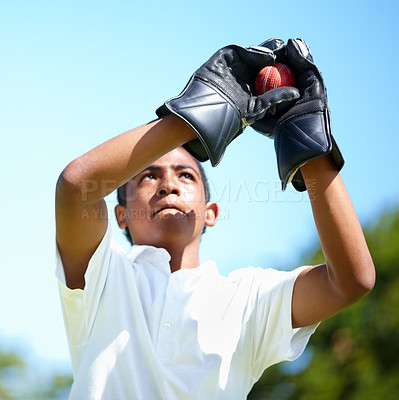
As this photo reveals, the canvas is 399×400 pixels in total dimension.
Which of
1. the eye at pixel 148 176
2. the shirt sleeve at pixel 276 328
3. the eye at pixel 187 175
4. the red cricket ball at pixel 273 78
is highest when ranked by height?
the red cricket ball at pixel 273 78

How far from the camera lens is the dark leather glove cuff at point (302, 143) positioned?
2.05 m

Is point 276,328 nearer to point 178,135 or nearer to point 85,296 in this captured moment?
point 85,296

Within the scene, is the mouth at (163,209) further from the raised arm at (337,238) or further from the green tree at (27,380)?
the green tree at (27,380)

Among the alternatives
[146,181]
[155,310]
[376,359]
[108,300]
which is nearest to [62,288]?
[108,300]

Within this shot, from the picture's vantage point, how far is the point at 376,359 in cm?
1178

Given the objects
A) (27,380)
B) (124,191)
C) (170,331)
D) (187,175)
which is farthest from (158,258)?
(27,380)

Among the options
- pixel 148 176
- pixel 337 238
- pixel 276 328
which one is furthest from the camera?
pixel 148 176

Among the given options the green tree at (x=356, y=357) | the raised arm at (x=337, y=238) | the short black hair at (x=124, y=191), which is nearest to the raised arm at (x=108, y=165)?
the raised arm at (x=337, y=238)

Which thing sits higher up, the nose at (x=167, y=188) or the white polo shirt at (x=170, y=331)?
the nose at (x=167, y=188)

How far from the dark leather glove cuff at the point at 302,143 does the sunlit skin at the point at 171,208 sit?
→ 2.16ft

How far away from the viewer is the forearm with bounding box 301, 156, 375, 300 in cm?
209

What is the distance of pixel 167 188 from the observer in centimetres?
271

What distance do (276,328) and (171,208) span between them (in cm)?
72

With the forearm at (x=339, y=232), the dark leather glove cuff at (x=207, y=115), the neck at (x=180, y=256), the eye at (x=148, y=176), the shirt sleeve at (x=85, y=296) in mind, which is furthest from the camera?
the eye at (x=148, y=176)
